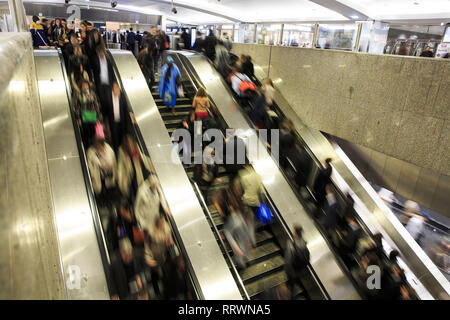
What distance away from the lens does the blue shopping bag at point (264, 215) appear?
5807 millimetres

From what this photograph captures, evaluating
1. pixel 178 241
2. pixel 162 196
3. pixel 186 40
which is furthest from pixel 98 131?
pixel 186 40

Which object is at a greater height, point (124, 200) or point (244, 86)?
point (244, 86)

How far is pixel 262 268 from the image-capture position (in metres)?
5.45

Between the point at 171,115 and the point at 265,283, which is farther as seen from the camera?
the point at 171,115

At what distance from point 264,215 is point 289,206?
1.90 ft

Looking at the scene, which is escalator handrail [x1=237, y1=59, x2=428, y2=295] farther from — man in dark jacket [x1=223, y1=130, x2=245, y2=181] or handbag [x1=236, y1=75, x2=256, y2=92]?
man in dark jacket [x1=223, y1=130, x2=245, y2=181]

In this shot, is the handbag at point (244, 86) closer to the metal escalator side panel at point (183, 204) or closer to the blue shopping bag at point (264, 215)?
the metal escalator side panel at point (183, 204)

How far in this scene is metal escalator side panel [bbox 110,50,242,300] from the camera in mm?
4570

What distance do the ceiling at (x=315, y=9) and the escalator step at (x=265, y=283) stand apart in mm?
15767

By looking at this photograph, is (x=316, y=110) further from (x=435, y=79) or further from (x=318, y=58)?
(x=435, y=79)

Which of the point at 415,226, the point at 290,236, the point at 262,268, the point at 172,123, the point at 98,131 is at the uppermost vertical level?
the point at 98,131

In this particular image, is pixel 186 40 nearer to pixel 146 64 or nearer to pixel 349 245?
pixel 146 64

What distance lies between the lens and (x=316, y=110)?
719cm

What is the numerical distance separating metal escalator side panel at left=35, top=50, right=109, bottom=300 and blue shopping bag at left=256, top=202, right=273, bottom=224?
9.54 feet
